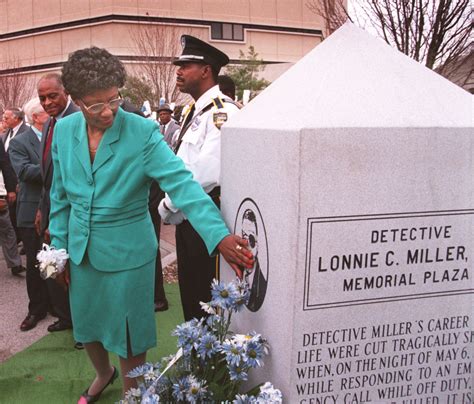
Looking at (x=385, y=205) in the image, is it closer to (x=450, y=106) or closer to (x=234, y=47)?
(x=450, y=106)

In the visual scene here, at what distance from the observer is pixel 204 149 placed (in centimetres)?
295

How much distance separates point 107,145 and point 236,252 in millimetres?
808

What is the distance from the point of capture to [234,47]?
123 feet

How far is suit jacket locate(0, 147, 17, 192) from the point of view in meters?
5.41

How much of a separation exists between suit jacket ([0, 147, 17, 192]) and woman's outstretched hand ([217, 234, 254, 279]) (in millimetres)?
4105

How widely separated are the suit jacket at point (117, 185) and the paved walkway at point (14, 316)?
6.42ft

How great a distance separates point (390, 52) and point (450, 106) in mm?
293

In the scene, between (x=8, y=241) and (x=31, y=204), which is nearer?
(x=31, y=204)

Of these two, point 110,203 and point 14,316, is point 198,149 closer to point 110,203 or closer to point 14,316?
point 110,203

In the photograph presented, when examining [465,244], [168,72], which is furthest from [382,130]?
[168,72]

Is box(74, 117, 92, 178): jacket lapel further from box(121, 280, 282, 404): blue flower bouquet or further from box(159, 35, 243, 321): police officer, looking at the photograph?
box(121, 280, 282, 404): blue flower bouquet

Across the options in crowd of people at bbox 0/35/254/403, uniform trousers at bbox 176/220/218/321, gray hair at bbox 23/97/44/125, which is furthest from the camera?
gray hair at bbox 23/97/44/125

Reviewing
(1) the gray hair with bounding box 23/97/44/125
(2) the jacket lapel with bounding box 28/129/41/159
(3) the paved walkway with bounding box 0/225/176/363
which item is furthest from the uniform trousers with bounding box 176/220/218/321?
(1) the gray hair with bounding box 23/97/44/125

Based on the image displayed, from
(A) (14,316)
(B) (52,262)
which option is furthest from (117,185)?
(A) (14,316)
